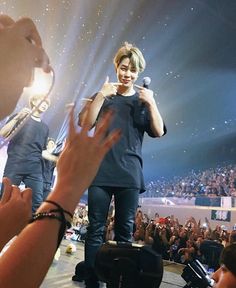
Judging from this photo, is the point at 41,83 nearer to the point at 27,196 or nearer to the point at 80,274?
the point at 27,196

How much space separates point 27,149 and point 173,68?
714 cm

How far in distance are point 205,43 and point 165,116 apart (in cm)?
343

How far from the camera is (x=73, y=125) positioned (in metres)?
0.51

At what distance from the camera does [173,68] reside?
909 cm

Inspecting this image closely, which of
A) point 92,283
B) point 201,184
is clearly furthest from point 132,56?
point 201,184

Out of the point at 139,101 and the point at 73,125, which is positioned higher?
the point at 139,101

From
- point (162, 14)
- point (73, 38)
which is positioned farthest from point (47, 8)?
point (162, 14)

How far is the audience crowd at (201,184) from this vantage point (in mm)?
8664

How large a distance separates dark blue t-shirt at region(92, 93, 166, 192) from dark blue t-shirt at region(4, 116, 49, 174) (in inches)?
40.7

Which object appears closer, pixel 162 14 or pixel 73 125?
pixel 73 125

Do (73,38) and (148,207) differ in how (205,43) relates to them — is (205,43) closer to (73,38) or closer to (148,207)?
(73,38)

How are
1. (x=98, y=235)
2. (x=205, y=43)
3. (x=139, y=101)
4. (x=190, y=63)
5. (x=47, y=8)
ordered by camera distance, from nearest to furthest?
(x=98, y=235), (x=139, y=101), (x=47, y=8), (x=205, y=43), (x=190, y=63)

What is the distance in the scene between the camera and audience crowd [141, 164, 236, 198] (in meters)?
8.66

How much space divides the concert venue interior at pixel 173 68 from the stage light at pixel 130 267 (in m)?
1.06
